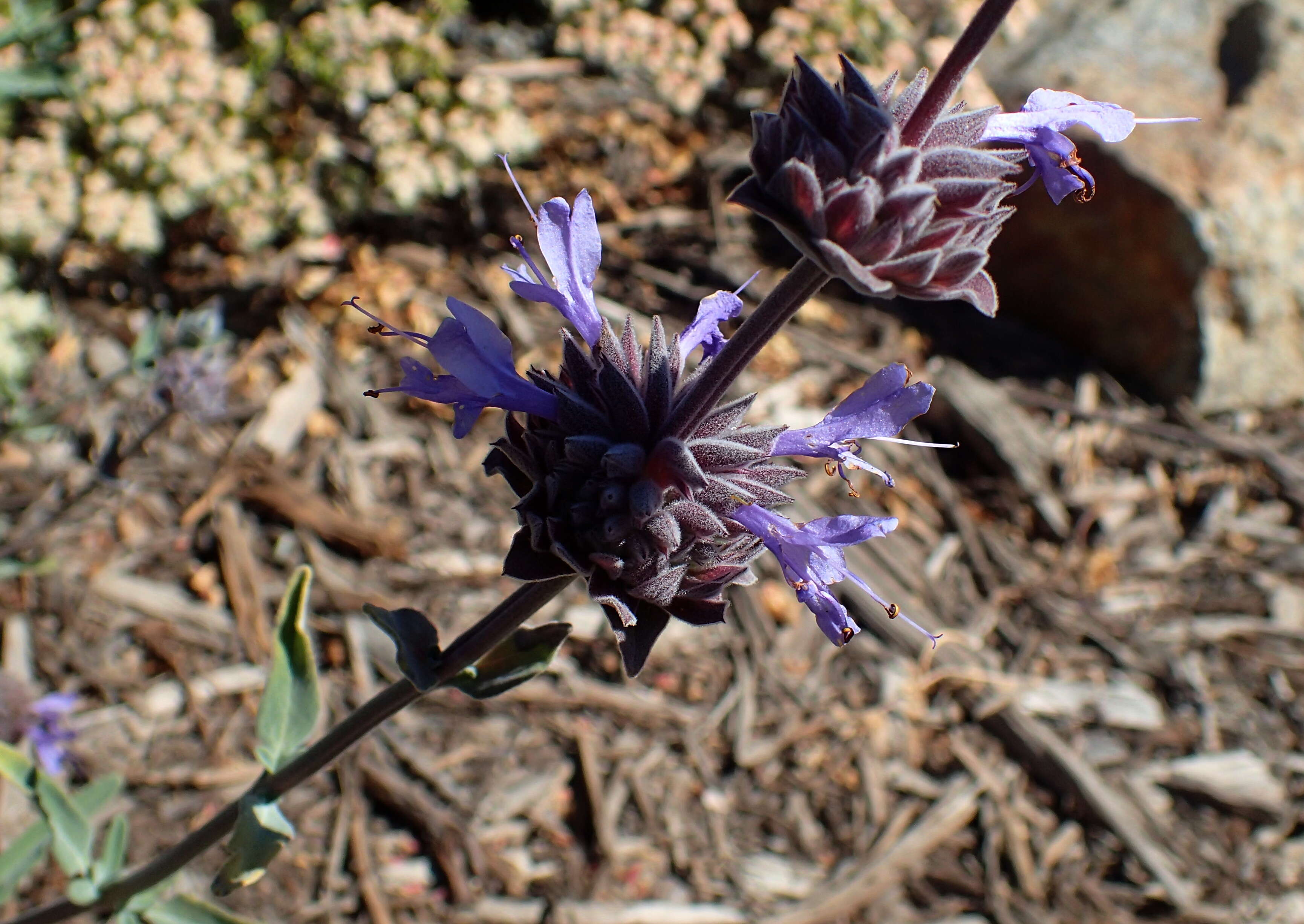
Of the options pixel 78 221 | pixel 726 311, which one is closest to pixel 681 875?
pixel 726 311

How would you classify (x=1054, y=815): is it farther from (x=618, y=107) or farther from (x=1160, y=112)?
(x=618, y=107)

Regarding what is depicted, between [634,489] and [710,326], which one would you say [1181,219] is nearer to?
[710,326]

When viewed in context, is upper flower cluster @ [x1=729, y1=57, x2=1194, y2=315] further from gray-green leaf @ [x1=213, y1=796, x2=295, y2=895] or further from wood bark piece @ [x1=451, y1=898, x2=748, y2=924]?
wood bark piece @ [x1=451, y1=898, x2=748, y2=924]

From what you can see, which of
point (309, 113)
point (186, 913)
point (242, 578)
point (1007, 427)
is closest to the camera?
point (186, 913)

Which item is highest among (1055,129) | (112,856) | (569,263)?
(1055,129)

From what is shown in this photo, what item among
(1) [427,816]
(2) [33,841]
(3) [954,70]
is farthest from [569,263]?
(1) [427,816]

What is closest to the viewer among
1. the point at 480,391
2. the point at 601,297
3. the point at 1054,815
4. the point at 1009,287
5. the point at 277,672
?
the point at 480,391

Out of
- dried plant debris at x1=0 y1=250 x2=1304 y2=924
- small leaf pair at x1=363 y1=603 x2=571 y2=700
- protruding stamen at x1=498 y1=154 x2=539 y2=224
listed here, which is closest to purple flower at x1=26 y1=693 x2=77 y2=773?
dried plant debris at x1=0 y1=250 x2=1304 y2=924
